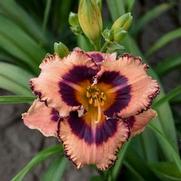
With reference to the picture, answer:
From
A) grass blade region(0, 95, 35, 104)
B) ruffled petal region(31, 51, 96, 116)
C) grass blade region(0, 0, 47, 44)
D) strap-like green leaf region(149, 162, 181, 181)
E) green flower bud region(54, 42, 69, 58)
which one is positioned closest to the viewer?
ruffled petal region(31, 51, 96, 116)

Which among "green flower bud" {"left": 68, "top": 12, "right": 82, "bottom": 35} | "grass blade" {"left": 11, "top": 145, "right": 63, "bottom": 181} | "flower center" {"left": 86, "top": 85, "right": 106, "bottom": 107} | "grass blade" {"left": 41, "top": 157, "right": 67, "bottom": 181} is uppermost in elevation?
"green flower bud" {"left": 68, "top": 12, "right": 82, "bottom": 35}

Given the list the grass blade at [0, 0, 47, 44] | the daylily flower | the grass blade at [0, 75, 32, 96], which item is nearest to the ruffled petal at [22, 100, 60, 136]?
the daylily flower

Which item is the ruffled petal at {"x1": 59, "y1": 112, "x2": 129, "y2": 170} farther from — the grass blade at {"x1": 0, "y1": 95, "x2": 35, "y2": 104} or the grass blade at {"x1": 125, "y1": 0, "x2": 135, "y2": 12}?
the grass blade at {"x1": 125, "y1": 0, "x2": 135, "y2": 12}

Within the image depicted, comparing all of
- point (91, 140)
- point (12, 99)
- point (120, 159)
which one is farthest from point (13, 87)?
point (91, 140)

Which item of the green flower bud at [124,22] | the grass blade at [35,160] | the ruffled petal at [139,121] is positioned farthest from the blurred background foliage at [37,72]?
the green flower bud at [124,22]

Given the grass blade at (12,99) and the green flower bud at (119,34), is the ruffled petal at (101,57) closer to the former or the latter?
the green flower bud at (119,34)

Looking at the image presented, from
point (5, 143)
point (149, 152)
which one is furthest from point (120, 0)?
point (5, 143)

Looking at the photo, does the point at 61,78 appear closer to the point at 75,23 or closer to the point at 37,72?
the point at 75,23
